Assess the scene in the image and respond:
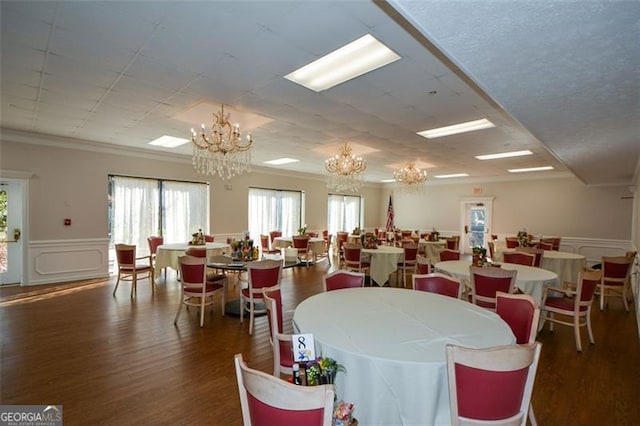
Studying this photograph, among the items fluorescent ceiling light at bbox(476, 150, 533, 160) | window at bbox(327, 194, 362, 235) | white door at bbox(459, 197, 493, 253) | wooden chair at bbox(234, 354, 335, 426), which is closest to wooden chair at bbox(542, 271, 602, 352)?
wooden chair at bbox(234, 354, 335, 426)

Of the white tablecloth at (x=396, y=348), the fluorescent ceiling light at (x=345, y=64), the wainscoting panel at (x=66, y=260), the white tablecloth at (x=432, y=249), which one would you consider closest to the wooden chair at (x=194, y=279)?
the white tablecloth at (x=396, y=348)

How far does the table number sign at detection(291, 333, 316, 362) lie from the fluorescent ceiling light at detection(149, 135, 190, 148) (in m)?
5.69

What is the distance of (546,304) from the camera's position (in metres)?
3.81

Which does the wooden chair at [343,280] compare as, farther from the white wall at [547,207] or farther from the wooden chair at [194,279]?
the white wall at [547,207]

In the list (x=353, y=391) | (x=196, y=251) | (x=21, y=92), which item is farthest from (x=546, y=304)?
(x=21, y=92)

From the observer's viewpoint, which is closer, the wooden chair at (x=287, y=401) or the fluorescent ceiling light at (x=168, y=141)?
the wooden chair at (x=287, y=401)

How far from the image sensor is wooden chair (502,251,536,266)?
5211 mm

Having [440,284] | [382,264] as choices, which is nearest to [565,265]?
[382,264]

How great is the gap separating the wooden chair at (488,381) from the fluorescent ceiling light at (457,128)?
13.2 feet

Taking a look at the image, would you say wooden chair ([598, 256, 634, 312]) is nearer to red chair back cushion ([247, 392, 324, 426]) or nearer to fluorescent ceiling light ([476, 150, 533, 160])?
fluorescent ceiling light ([476, 150, 533, 160])

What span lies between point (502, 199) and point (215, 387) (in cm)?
1154

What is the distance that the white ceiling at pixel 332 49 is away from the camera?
61.2 inches

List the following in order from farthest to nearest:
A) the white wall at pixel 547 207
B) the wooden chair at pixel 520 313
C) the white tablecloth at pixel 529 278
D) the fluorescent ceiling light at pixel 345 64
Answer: the white wall at pixel 547 207 < the white tablecloth at pixel 529 278 < the fluorescent ceiling light at pixel 345 64 < the wooden chair at pixel 520 313

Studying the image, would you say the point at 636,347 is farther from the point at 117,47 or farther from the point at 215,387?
the point at 117,47
